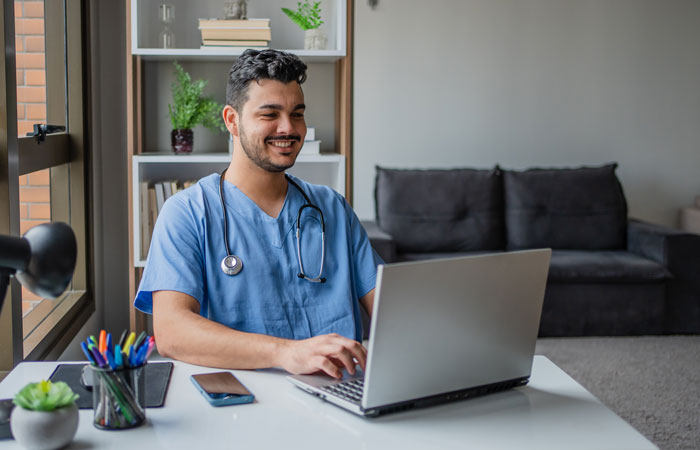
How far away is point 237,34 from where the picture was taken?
3.08 m

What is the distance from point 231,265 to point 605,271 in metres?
2.70

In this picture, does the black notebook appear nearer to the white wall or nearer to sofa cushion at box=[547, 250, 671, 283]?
sofa cushion at box=[547, 250, 671, 283]

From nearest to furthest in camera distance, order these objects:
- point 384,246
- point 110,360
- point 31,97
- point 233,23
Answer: point 110,360 < point 31,97 < point 233,23 < point 384,246

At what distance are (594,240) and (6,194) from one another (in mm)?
3228

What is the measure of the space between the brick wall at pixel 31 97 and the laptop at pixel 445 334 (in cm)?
147

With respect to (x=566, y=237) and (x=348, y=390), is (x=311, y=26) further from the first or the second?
(x=348, y=390)

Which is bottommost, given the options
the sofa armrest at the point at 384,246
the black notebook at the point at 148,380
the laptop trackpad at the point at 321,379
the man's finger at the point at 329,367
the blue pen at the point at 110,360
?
the sofa armrest at the point at 384,246

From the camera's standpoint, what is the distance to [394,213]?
A: 13.8 feet

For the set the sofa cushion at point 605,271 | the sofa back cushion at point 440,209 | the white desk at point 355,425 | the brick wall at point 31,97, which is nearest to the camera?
the white desk at point 355,425

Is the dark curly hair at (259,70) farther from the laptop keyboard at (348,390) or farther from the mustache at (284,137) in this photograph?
the laptop keyboard at (348,390)

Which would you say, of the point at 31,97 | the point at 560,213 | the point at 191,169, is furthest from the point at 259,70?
the point at 560,213

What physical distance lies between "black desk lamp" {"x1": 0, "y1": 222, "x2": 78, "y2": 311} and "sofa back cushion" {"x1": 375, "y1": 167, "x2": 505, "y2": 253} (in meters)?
3.24

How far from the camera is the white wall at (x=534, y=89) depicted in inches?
180

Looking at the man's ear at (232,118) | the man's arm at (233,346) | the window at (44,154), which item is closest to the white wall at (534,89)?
the window at (44,154)
